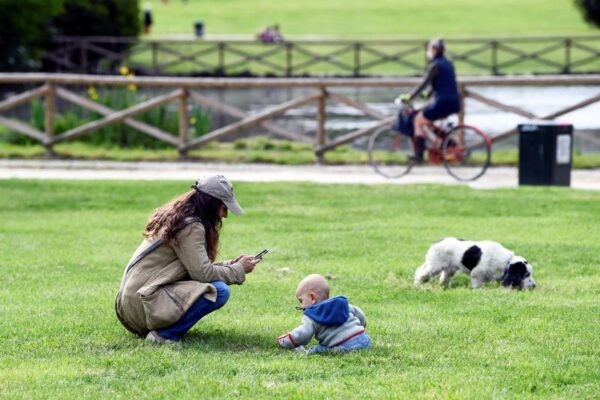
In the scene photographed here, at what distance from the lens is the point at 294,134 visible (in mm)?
18500

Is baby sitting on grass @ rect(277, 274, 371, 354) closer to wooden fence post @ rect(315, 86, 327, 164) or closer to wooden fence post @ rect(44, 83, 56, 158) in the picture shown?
wooden fence post @ rect(315, 86, 327, 164)

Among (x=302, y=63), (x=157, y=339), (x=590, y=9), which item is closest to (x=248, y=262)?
(x=157, y=339)

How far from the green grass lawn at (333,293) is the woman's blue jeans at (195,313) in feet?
0.34

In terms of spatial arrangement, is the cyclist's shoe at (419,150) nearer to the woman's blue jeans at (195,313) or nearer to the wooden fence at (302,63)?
the woman's blue jeans at (195,313)

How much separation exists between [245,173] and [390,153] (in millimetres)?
2119

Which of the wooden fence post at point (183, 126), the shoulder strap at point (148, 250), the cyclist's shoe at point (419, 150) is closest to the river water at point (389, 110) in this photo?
the wooden fence post at point (183, 126)

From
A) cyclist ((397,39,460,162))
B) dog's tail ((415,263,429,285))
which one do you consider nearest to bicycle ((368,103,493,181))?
cyclist ((397,39,460,162))

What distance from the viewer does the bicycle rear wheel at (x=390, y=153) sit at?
16.8 m

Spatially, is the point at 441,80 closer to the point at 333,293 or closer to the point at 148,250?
the point at 333,293

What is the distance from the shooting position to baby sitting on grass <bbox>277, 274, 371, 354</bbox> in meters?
7.23

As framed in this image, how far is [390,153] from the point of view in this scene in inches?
694

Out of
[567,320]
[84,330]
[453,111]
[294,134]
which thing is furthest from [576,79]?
[84,330]

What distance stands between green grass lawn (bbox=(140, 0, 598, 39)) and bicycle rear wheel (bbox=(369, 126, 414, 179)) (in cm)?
3727

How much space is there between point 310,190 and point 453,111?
232 centimetres
